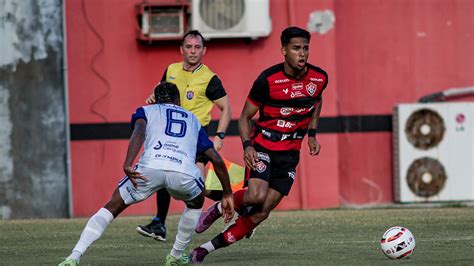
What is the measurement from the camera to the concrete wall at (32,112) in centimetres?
1697

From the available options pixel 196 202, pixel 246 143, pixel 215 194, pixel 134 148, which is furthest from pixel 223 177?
pixel 215 194

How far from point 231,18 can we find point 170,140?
8.15 m

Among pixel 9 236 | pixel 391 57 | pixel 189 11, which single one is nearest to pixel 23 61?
pixel 189 11

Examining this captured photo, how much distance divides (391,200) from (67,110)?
511 cm

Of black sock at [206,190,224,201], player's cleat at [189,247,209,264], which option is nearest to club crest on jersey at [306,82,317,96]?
player's cleat at [189,247,209,264]

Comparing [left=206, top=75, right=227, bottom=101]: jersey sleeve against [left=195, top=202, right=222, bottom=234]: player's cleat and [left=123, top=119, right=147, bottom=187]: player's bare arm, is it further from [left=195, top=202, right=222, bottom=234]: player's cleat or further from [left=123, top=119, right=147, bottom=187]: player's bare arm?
[left=123, top=119, right=147, bottom=187]: player's bare arm

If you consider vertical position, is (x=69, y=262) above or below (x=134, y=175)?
below

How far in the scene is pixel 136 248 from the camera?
11734 mm

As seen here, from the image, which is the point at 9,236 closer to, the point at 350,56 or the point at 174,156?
the point at 174,156

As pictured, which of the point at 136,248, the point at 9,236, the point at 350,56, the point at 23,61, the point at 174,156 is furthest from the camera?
the point at 350,56

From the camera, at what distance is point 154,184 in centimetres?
924

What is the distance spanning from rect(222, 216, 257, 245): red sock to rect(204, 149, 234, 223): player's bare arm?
576 mm

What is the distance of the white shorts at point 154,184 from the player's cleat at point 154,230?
265cm

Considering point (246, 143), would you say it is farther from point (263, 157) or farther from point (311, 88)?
point (311, 88)
